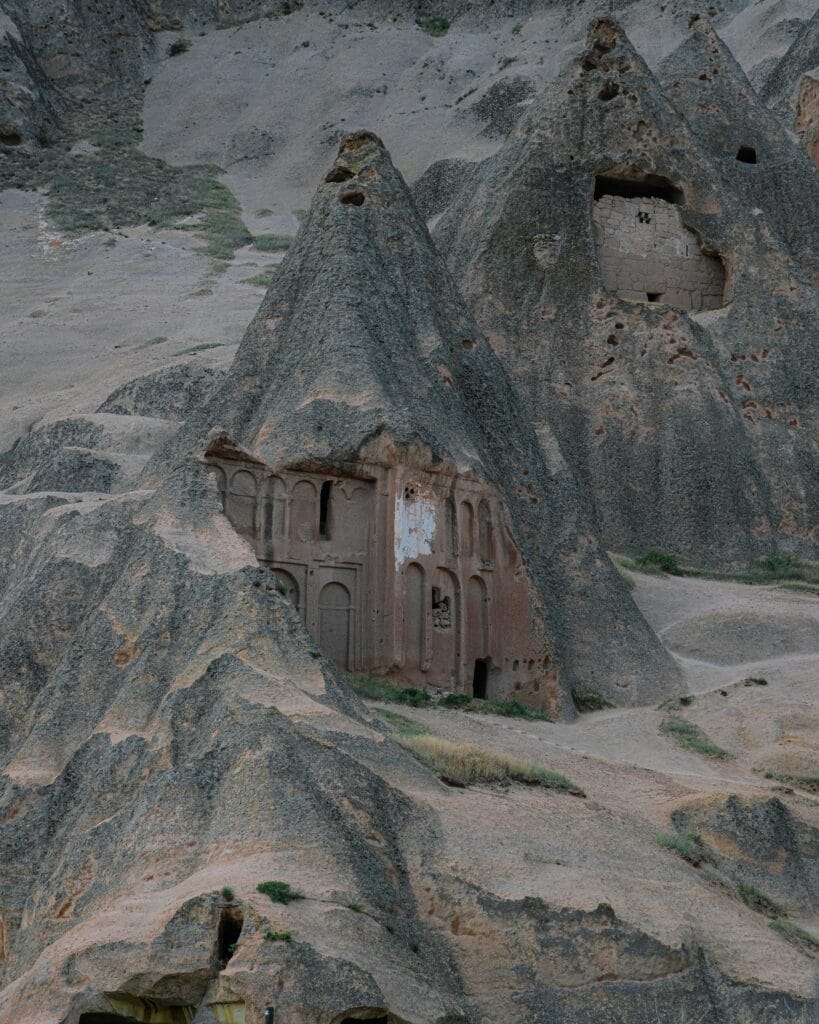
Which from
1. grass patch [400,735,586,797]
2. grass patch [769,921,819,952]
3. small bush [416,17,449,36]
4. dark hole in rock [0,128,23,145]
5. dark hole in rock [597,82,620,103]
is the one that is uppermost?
small bush [416,17,449,36]

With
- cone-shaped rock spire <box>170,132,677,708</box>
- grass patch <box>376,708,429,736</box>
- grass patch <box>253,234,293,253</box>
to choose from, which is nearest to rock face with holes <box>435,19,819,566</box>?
cone-shaped rock spire <box>170,132,677,708</box>

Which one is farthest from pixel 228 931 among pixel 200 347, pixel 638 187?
pixel 200 347

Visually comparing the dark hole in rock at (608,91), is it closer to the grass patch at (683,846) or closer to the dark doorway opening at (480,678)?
the dark doorway opening at (480,678)

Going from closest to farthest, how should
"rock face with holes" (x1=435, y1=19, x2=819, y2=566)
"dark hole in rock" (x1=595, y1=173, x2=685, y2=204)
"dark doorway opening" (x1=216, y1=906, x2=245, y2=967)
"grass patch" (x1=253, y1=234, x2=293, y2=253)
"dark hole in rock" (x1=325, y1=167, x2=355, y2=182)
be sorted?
"dark doorway opening" (x1=216, y1=906, x2=245, y2=967) → "dark hole in rock" (x1=325, y1=167, x2=355, y2=182) → "rock face with holes" (x1=435, y1=19, x2=819, y2=566) → "dark hole in rock" (x1=595, y1=173, x2=685, y2=204) → "grass patch" (x1=253, y1=234, x2=293, y2=253)

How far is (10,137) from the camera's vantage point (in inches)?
Answer: 2360

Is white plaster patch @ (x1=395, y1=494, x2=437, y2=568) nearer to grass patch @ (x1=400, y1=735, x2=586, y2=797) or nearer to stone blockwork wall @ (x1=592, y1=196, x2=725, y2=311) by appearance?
grass patch @ (x1=400, y1=735, x2=586, y2=797)

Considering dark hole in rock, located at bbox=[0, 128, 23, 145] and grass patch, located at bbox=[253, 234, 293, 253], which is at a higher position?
dark hole in rock, located at bbox=[0, 128, 23, 145]

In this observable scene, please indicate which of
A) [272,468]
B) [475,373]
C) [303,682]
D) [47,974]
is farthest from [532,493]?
[47,974]

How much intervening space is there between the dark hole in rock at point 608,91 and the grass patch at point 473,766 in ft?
65.7

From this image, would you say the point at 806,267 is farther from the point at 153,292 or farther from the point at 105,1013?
the point at 105,1013

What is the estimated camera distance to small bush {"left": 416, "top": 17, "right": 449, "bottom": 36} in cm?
6619

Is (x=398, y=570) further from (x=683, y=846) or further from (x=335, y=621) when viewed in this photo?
→ (x=683, y=846)

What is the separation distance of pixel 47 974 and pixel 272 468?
10181 mm

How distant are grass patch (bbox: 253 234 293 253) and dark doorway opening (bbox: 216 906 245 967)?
133ft
